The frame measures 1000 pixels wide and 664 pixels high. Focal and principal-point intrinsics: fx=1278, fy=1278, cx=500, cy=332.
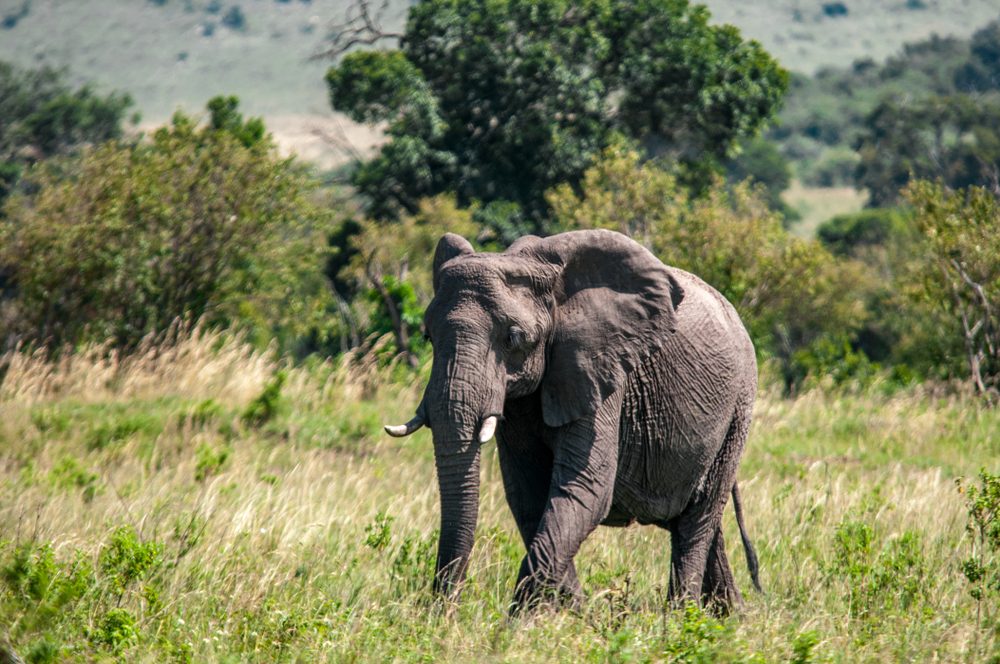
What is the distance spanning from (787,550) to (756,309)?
11.6 meters

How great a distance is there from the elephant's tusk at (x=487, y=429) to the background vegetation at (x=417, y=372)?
0.86 meters

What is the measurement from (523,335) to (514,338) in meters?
0.06

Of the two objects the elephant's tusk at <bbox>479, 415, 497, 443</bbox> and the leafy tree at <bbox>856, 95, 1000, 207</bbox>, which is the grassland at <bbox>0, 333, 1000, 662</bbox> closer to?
the elephant's tusk at <bbox>479, 415, 497, 443</bbox>

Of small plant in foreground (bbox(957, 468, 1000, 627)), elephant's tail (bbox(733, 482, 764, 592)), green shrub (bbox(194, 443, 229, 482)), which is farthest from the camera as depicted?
green shrub (bbox(194, 443, 229, 482))

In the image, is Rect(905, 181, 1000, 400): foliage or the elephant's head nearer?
the elephant's head

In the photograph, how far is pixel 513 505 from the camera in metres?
6.58

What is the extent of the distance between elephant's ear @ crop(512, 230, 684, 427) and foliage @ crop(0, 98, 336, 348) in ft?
35.3

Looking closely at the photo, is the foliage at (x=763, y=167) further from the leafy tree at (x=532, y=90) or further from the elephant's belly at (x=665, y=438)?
the elephant's belly at (x=665, y=438)

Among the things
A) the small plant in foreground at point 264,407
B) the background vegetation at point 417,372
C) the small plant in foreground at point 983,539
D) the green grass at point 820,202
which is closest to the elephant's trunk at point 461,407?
the background vegetation at point 417,372

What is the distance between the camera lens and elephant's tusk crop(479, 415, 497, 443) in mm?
5639

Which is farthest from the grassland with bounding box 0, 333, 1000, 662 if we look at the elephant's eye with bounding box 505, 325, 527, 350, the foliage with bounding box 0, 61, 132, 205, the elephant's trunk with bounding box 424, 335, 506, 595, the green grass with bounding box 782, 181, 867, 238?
the green grass with bounding box 782, 181, 867, 238

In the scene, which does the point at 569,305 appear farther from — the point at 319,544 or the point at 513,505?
the point at 319,544

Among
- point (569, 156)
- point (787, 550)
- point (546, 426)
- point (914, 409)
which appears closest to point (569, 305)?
point (546, 426)

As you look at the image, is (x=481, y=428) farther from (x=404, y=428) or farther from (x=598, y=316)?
(x=598, y=316)
